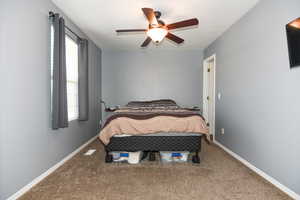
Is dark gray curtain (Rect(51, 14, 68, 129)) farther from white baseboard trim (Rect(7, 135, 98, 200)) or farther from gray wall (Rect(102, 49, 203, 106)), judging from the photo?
gray wall (Rect(102, 49, 203, 106))

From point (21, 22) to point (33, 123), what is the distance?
1.13 metres

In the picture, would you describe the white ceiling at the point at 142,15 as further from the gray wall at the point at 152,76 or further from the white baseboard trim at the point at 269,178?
the white baseboard trim at the point at 269,178

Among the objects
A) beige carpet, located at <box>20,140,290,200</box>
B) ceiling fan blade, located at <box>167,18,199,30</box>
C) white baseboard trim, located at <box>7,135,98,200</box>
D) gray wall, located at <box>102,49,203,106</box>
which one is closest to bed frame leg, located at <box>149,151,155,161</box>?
beige carpet, located at <box>20,140,290,200</box>

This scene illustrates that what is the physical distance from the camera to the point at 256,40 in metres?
2.33

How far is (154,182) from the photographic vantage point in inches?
79.0

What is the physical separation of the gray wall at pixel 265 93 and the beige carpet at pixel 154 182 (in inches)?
12.3

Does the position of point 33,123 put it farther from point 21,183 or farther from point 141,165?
point 141,165

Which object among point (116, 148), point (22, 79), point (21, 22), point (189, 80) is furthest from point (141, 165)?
point (189, 80)

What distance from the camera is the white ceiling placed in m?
2.34

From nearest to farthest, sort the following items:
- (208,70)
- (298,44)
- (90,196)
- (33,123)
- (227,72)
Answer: (298,44) → (90,196) → (33,123) → (227,72) → (208,70)

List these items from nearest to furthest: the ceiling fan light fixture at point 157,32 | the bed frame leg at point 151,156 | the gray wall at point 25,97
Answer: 1. the gray wall at point 25,97
2. the ceiling fan light fixture at point 157,32
3. the bed frame leg at point 151,156

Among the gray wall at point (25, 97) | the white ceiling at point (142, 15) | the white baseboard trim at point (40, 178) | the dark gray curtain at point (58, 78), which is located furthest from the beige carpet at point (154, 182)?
the white ceiling at point (142, 15)

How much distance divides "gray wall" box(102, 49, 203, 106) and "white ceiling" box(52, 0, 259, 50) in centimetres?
109

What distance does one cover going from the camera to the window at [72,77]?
9.56ft
